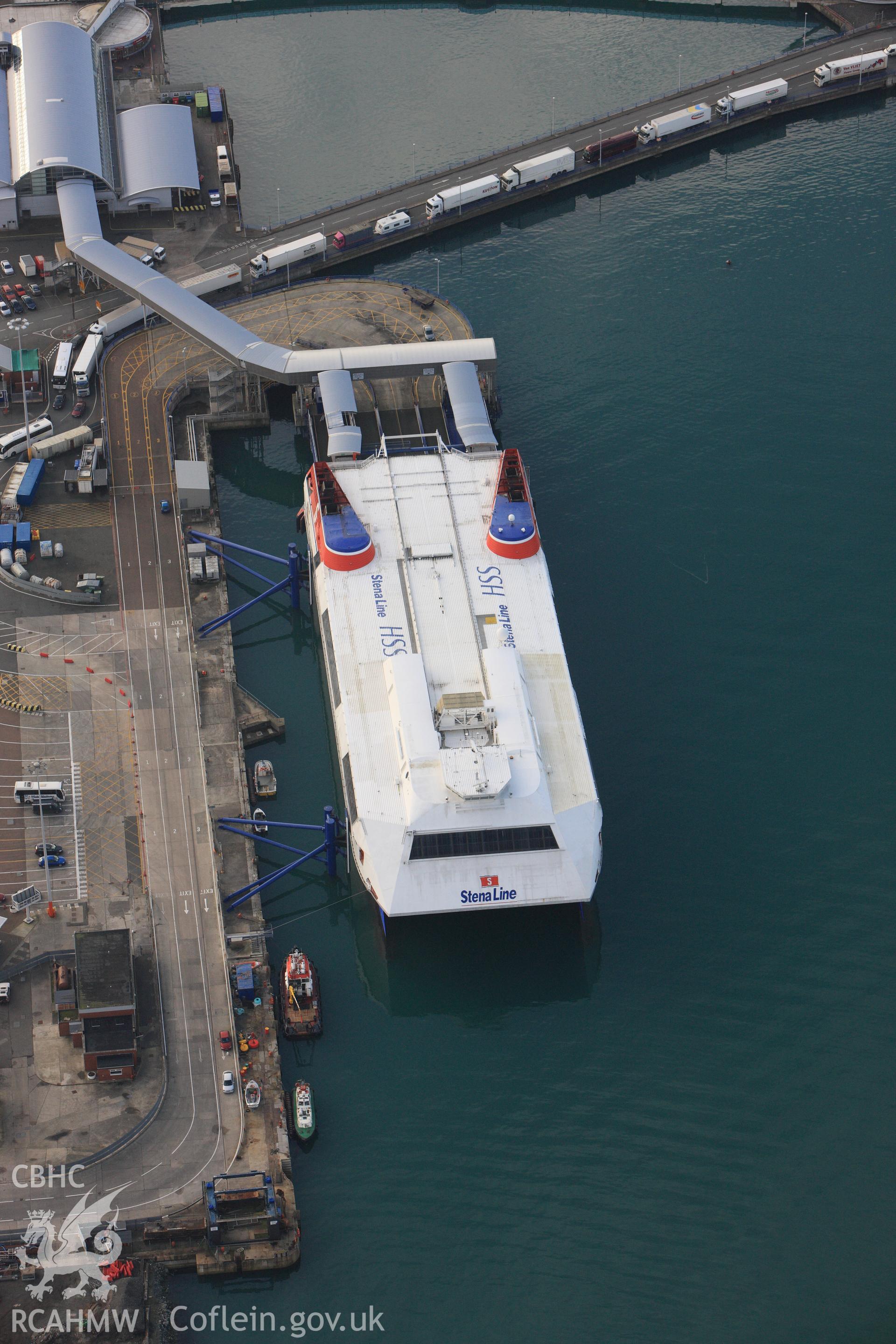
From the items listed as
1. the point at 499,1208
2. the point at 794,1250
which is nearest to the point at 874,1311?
the point at 794,1250

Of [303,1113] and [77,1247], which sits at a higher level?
[303,1113]

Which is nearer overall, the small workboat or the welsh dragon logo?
the welsh dragon logo

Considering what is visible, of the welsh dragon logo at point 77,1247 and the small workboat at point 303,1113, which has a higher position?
the small workboat at point 303,1113

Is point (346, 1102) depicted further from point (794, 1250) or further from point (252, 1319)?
point (794, 1250)

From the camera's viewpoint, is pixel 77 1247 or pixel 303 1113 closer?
pixel 77 1247

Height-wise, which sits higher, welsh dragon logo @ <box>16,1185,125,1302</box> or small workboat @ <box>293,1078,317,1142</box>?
small workboat @ <box>293,1078,317,1142</box>

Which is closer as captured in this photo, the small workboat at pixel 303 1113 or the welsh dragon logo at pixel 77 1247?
the welsh dragon logo at pixel 77 1247
